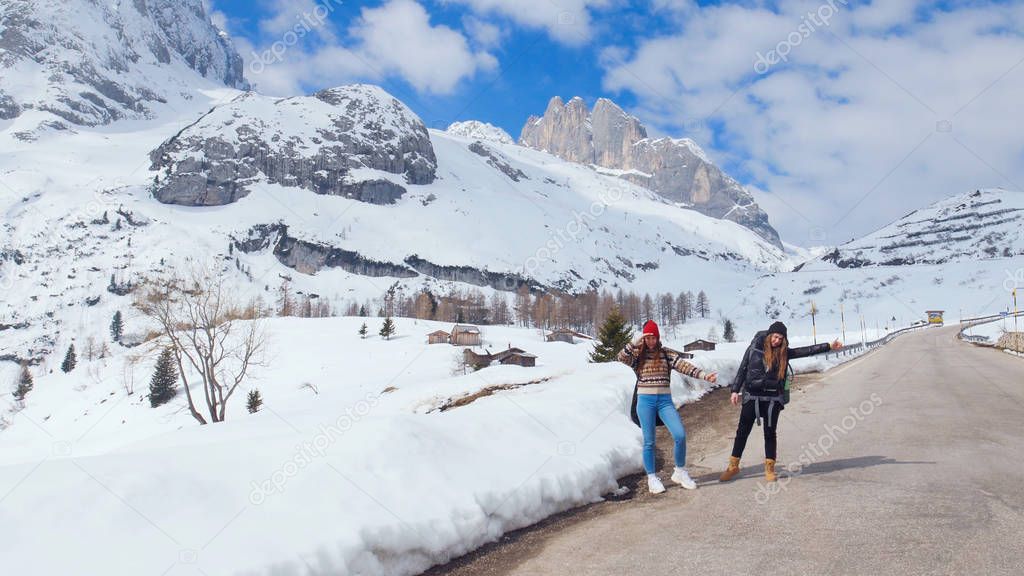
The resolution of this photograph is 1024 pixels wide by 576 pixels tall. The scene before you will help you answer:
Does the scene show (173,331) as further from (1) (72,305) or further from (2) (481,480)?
(1) (72,305)

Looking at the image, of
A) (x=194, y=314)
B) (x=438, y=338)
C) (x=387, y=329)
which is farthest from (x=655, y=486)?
(x=387, y=329)

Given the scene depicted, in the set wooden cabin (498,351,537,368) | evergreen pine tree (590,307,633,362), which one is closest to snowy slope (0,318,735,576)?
evergreen pine tree (590,307,633,362)

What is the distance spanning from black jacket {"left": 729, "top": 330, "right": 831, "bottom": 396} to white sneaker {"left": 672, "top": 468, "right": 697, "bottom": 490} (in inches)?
52.4

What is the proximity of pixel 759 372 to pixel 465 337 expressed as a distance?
80282 millimetres

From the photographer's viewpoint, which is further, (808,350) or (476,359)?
(476,359)

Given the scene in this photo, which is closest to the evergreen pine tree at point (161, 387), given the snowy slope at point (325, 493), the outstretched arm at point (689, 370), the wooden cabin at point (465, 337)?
the wooden cabin at point (465, 337)

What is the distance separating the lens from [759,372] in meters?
7.50

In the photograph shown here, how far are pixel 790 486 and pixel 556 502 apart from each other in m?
2.81

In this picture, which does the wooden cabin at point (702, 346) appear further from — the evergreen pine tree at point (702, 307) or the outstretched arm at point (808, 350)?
the evergreen pine tree at point (702, 307)

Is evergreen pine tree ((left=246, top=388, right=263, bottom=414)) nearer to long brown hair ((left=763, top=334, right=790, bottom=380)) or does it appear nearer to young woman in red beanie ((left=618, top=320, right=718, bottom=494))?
young woman in red beanie ((left=618, top=320, right=718, bottom=494))

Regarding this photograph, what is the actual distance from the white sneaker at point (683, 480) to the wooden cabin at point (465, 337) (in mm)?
78463

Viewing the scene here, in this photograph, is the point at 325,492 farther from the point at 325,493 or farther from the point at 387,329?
the point at 387,329

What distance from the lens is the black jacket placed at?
7.45 m

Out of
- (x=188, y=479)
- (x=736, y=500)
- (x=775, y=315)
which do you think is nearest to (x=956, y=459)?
(x=736, y=500)
